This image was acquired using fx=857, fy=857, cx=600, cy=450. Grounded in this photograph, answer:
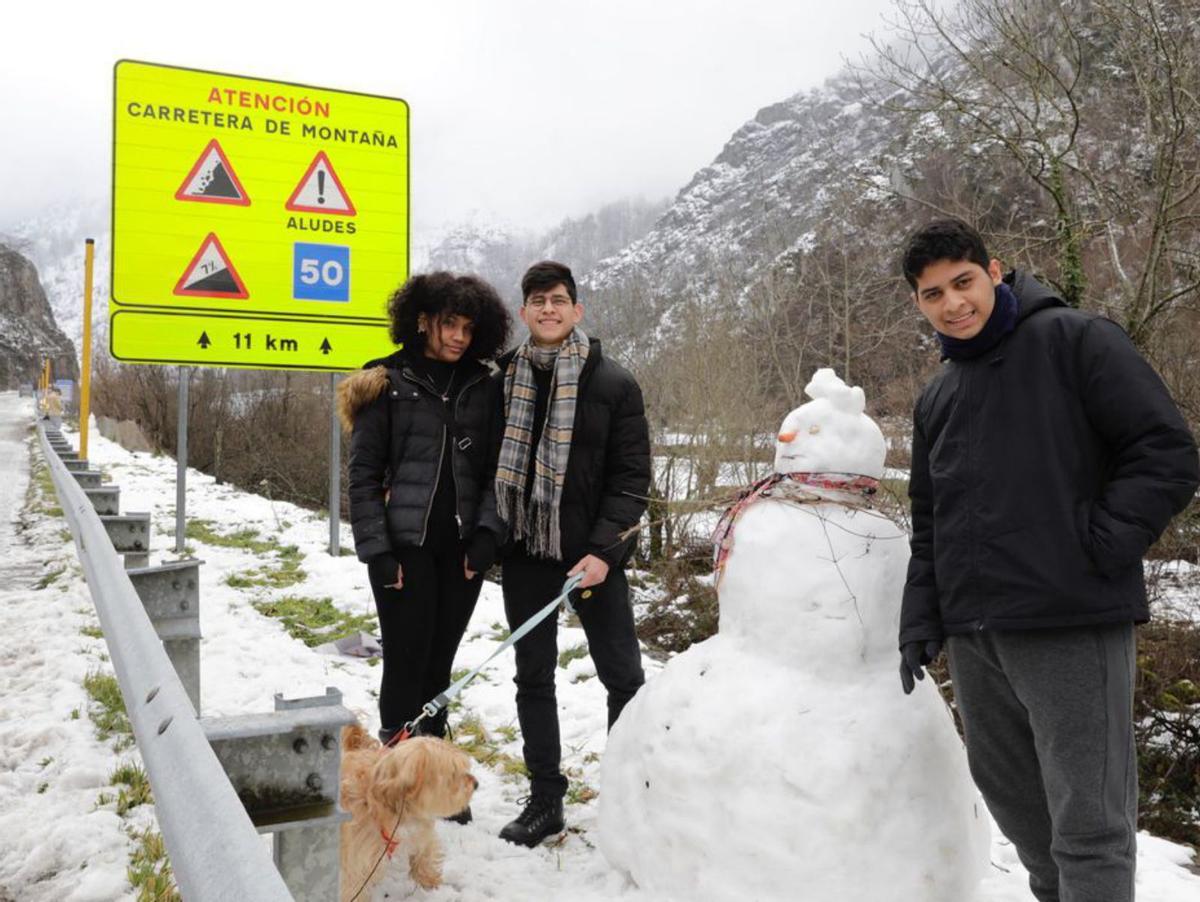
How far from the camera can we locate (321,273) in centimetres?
757

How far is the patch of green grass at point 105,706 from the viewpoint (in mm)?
3375

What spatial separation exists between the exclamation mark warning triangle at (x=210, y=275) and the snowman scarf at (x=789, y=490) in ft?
19.6

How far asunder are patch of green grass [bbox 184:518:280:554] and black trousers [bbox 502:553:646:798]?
581cm

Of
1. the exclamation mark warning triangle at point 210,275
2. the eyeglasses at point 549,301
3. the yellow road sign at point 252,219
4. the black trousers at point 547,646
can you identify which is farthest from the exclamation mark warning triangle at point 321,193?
the black trousers at point 547,646

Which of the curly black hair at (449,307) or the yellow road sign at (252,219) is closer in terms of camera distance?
the curly black hair at (449,307)

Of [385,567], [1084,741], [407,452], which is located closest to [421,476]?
[407,452]

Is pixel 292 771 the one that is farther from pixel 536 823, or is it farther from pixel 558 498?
pixel 536 823

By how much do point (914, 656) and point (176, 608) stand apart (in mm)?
2520

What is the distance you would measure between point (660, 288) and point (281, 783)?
14088 mm

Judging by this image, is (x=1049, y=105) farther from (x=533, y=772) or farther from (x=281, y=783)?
(x=281, y=783)

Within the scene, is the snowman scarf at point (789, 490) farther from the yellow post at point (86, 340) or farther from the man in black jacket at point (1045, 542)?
the yellow post at point (86, 340)

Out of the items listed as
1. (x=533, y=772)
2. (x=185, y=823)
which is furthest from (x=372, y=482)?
(x=185, y=823)

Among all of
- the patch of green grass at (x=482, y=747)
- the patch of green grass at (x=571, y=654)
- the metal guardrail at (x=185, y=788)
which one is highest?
the metal guardrail at (x=185, y=788)

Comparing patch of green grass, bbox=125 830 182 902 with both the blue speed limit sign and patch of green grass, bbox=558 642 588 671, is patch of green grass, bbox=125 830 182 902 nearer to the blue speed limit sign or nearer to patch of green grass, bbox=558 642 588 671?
patch of green grass, bbox=558 642 588 671
